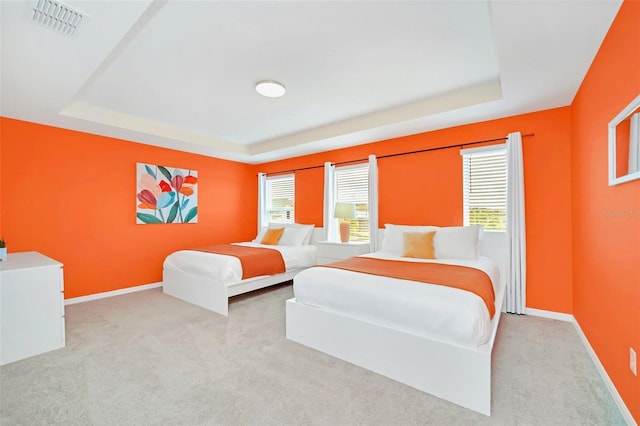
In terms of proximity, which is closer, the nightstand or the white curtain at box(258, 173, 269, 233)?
the nightstand

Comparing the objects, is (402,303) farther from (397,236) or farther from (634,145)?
(397,236)

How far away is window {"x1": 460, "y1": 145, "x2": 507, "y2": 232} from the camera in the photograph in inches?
133

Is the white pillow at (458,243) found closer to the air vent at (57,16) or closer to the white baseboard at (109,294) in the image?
the air vent at (57,16)

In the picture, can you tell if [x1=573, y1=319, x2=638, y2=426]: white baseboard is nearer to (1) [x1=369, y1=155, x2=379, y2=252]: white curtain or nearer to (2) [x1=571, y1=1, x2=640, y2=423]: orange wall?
(2) [x1=571, y1=1, x2=640, y2=423]: orange wall

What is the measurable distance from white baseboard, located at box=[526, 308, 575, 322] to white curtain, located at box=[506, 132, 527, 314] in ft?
0.30

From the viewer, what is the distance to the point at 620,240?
1671 millimetres

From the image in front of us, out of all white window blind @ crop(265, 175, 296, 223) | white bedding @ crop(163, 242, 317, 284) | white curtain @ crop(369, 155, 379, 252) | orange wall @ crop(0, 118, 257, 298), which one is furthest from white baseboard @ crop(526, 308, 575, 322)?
orange wall @ crop(0, 118, 257, 298)

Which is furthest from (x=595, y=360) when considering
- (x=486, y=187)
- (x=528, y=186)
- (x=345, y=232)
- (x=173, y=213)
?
(x=173, y=213)

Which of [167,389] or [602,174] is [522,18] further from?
[167,389]

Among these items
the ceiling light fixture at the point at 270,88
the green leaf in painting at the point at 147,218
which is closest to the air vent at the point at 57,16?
the ceiling light fixture at the point at 270,88

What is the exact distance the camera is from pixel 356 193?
4672 millimetres

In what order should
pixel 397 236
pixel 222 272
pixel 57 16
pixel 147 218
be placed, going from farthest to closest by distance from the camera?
pixel 147 218 → pixel 397 236 → pixel 222 272 → pixel 57 16

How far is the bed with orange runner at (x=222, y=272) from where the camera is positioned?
331 cm

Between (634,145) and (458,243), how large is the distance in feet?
5.76
